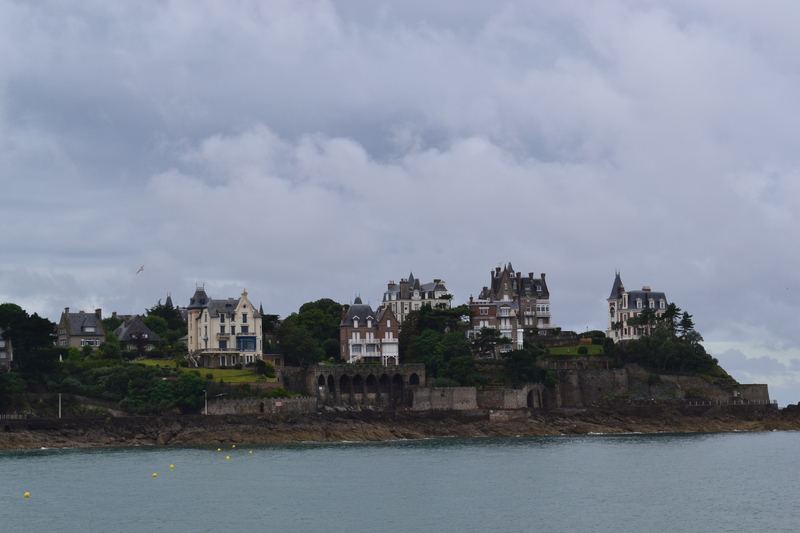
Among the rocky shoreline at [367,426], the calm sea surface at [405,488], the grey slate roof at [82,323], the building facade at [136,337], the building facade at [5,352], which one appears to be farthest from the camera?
the grey slate roof at [82,323]

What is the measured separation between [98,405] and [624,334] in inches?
2278

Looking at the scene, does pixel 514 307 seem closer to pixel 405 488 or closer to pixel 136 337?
pixel 136 337

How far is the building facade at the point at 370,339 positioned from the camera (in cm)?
10906

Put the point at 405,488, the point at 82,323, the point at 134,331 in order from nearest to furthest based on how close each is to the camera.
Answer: the point at 405,488 → the point at 134,331 → the point at 82,323

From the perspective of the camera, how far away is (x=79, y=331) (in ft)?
357

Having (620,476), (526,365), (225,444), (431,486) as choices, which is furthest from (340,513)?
(526,365)

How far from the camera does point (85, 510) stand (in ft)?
173

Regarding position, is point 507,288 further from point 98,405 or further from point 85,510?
point 85,510

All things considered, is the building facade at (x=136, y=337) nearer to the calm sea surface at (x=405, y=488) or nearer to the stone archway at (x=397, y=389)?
the stone archway at (x=397, y=389)

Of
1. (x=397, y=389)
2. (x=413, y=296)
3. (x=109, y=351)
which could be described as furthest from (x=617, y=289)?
(x=109, y=351)

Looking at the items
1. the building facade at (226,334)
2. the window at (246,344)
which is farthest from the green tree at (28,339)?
the window at (246,344)

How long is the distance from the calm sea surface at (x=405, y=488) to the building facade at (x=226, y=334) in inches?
840

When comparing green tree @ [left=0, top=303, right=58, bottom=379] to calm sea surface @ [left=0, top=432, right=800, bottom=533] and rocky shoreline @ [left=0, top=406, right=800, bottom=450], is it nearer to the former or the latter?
rocky shoreline @ [left=0, top=406, right=800, bottom=450]

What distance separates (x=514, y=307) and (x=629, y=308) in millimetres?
12715
